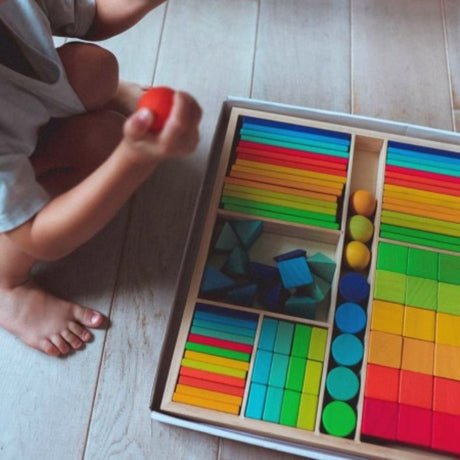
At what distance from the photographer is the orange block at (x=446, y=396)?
2.60 feet

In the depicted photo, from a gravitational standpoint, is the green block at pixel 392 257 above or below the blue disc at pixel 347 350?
above

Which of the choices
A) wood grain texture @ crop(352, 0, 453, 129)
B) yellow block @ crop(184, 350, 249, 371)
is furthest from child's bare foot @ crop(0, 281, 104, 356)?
wood grain texture @ crop(352, 0, 453, 129)

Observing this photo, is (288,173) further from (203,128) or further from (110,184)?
(110,184)

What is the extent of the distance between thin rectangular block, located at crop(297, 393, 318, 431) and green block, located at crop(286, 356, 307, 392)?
2 cm

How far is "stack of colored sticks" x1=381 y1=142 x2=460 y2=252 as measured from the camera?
913 millimetres

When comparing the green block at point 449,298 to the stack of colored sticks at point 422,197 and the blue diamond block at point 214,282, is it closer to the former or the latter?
the stack of colored sticks at point 422,197

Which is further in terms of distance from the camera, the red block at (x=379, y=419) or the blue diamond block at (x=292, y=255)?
the blue diamond block at (x=292, y=255)

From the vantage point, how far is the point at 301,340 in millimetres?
830

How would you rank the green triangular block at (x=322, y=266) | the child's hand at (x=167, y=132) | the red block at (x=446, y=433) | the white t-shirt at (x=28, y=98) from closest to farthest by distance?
the child's hand at (x=167, y=132)
the white t-shirt at (x=28, y=98)
the red block at (x=446, y=433)
the green triangular block at (x=322, y=266)

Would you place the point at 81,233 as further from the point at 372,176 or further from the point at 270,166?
the point at 372,176

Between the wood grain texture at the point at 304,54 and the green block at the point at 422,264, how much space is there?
37 centimetres

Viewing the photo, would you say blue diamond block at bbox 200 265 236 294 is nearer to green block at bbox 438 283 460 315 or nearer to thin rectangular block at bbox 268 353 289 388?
thin rectangular block at bbox 268 353 289 388

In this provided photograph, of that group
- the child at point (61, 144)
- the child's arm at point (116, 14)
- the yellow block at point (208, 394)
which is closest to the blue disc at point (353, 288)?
the yellow block at point (208, 394)

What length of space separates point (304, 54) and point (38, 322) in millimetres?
763
